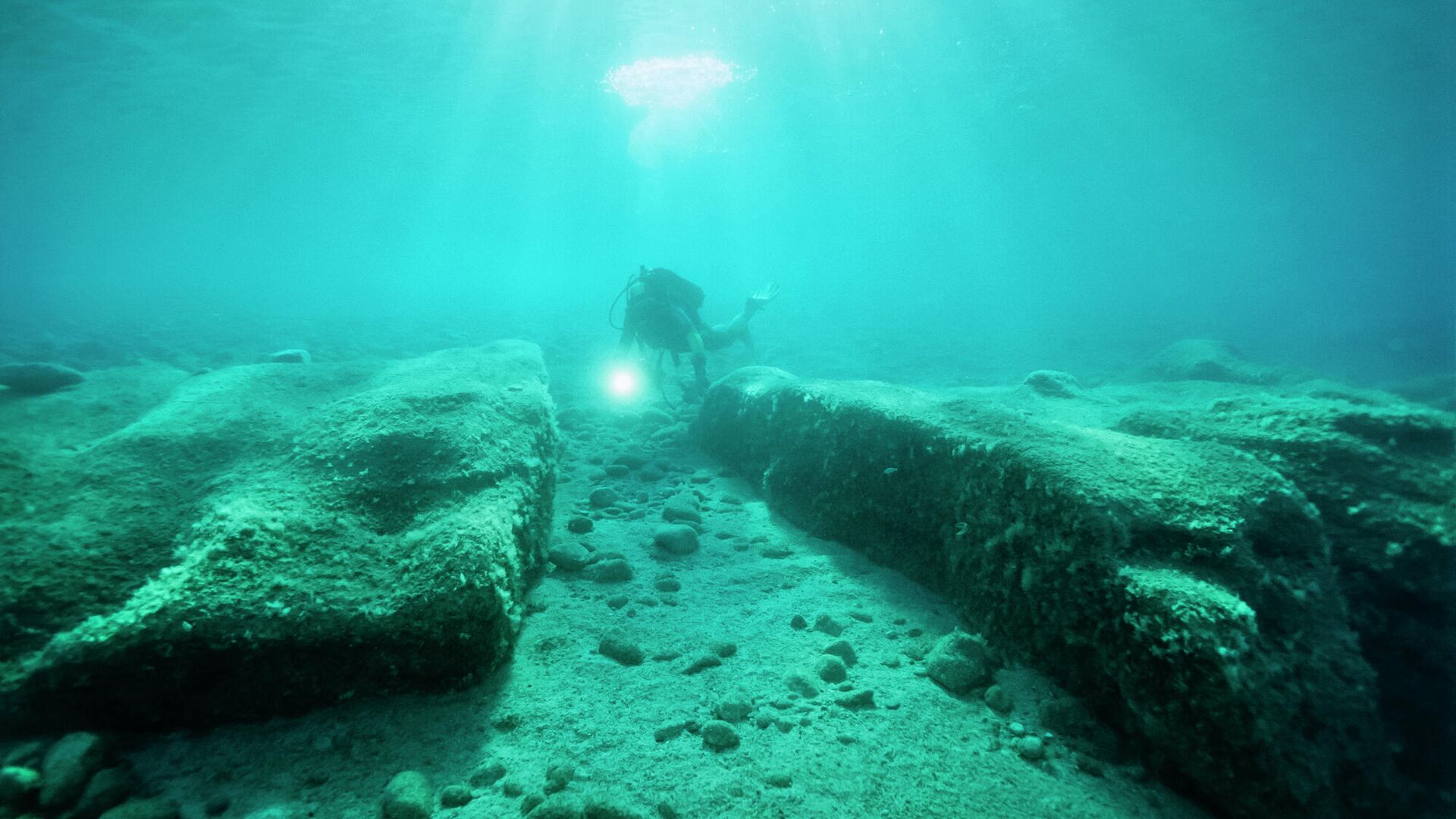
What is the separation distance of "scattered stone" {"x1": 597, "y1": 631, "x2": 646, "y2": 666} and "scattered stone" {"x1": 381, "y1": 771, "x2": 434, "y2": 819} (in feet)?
3.59

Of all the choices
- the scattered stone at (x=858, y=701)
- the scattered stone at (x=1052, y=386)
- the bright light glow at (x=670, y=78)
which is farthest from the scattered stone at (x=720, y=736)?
the bright light glow at (x=670, y=78)

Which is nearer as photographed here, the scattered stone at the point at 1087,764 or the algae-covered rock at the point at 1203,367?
the scattered stone at the point at 1087,764

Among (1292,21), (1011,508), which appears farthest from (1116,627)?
(1292,21)

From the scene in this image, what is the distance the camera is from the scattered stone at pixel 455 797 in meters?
2.21

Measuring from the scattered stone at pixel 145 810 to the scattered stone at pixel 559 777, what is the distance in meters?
1.36

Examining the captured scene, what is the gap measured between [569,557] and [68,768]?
Result: 2465 mm

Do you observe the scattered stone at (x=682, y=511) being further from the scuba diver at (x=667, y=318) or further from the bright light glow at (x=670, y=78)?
the bright light glow at (x=670, y=78)

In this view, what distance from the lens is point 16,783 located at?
2027 mm

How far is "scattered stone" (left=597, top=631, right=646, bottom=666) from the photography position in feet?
10.4

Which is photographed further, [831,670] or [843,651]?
[843,651]

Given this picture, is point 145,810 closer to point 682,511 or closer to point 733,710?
point 733,710

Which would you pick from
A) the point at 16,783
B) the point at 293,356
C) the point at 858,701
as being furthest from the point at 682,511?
the point at 293,356

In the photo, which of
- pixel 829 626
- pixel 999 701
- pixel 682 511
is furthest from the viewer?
pixel 682 511

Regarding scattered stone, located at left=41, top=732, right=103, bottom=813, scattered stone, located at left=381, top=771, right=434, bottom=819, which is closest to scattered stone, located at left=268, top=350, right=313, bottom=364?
scattered stone, located at left=41, top=732, right=103, bottom=813
